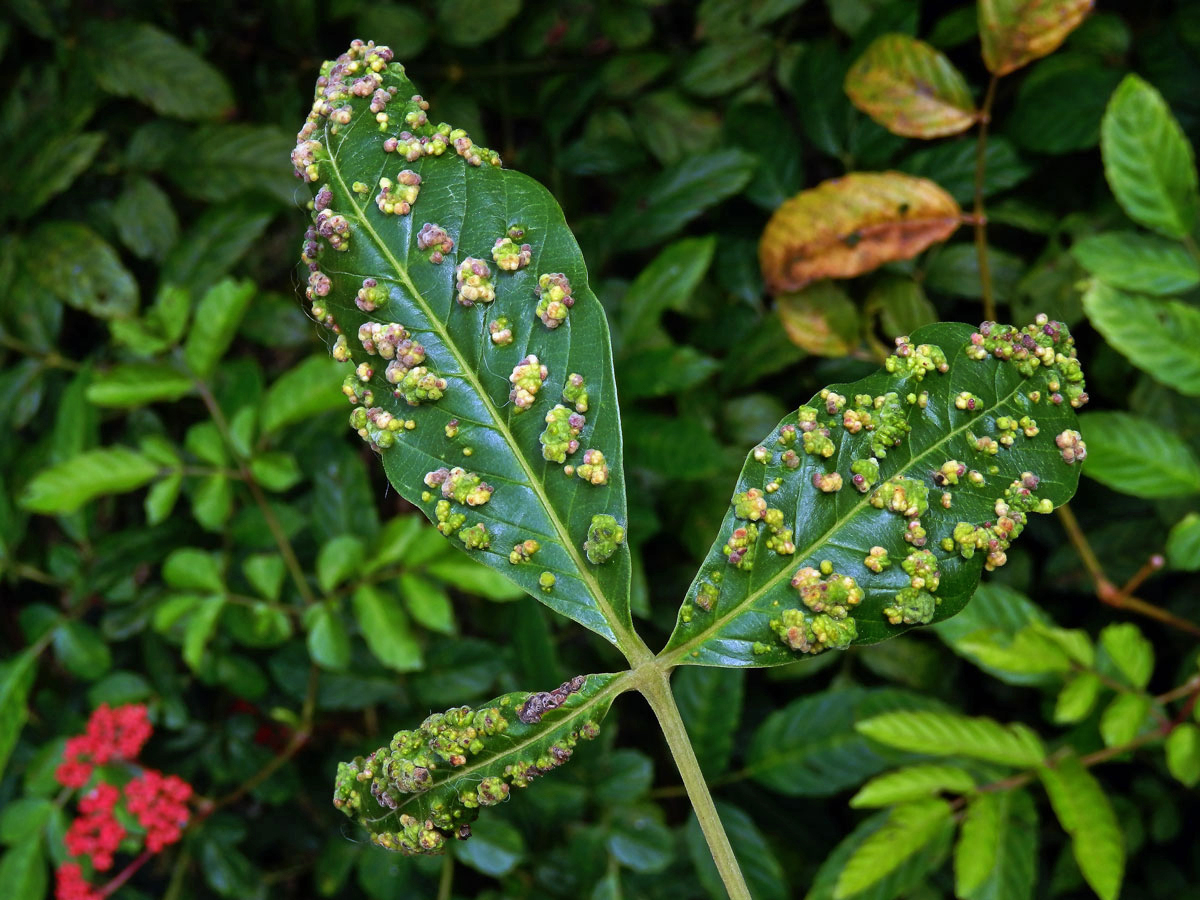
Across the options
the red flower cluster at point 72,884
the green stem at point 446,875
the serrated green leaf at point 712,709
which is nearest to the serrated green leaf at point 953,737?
the serrated green leaf at point 712,709

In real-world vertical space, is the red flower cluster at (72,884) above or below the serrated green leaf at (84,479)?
below

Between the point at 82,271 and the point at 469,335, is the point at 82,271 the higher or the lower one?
the lower one

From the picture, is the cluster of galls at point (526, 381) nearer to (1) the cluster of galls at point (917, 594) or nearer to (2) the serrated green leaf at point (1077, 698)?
(1) the cluster of galls at point (917, 594)

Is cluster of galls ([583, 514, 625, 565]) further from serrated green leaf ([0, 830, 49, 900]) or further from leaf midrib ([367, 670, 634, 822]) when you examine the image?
serrated green leaf ([0, 830, 49, 900])

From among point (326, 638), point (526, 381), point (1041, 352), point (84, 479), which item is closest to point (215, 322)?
point (84, 479)

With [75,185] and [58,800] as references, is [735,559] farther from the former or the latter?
[75,185]

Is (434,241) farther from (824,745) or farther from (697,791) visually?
(824,745)

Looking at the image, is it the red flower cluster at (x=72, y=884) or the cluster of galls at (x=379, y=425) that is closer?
the cluster of galls at (x=379, y=425)
